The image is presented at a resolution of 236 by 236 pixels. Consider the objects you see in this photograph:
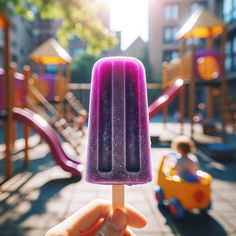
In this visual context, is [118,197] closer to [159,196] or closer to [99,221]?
[99,221]

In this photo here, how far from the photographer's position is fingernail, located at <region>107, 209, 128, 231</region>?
149cm

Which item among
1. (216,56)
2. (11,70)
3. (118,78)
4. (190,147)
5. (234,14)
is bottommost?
(190,147)

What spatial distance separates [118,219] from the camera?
1505 mm

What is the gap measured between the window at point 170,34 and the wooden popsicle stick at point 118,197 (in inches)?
1339

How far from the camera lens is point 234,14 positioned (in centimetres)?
2130

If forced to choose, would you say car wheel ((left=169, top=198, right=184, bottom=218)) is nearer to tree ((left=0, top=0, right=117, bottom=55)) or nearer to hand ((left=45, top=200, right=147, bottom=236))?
hand ((left=45, top=200, right=147, bottom=236))

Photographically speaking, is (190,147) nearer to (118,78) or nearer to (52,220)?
(52,220)

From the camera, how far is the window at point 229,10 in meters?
21.5

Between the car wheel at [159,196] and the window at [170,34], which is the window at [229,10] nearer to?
the window at [170,34]

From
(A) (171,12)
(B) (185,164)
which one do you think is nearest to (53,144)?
(B) (185,164)

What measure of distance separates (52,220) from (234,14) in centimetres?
2063

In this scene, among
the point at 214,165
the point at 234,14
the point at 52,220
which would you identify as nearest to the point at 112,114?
the point at 52,220

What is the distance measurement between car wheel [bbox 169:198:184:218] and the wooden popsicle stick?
277 cm

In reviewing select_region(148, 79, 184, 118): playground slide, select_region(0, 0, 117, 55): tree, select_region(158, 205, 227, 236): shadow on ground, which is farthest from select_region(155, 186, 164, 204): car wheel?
select_region(0, 0, 117, 55): tree
